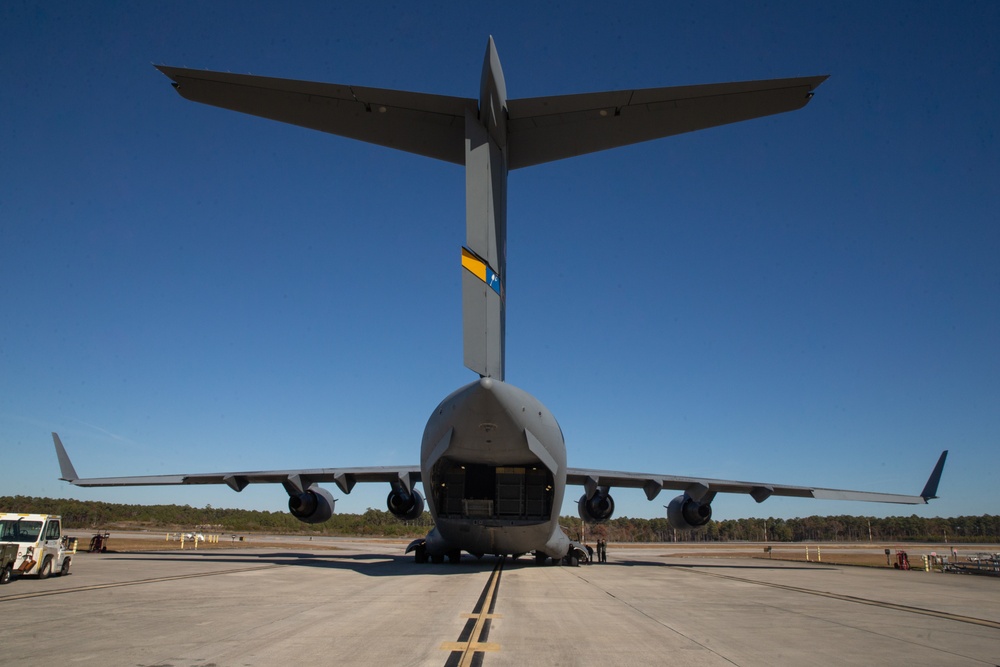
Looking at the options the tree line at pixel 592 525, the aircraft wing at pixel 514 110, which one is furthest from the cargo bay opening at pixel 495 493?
the tree line at pixel 592 525

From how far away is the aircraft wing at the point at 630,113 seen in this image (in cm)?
777

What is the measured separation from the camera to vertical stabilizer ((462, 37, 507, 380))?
8.34 metres

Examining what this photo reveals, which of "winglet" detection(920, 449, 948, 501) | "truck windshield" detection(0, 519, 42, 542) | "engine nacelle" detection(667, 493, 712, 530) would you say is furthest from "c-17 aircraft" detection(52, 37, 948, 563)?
"winglet" detection(920, 449, 948, 501)

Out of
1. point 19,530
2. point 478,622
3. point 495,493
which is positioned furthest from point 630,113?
point 19,530

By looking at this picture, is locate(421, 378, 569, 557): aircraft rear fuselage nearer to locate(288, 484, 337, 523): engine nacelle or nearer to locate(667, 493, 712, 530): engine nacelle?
locate(288, 484, 337, 523): engine nacelle

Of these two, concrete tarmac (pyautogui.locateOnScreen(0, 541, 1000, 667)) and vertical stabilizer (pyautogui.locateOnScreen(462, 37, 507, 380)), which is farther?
vertical stabilizer (pyautogui.locateOnScreen(462, 37, 507, 380))

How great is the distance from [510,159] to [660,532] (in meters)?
78.3

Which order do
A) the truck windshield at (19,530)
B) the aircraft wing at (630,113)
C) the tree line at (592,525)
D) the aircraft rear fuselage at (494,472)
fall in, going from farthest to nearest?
the tree line at (592,525) → the truck windshield at (19,530) → the aircraft rear fuselage at (494,472) → the aircraft wing at (630,113)

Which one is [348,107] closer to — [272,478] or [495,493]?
[495,493]

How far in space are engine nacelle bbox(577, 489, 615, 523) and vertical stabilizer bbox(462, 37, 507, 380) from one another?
11.1 meters

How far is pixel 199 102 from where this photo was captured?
7801 millimetres

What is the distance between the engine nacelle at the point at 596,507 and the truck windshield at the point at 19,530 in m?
13.4

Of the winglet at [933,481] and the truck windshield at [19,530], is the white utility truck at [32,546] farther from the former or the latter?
the winglet at [933,481]

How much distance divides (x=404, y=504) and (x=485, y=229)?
12.8 meters
